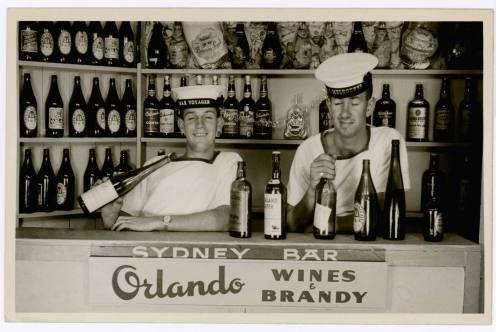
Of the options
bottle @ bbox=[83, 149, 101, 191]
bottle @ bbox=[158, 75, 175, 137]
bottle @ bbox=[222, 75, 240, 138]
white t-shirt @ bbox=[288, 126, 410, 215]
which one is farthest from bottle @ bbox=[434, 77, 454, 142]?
bottle @ bbox=[83, 149, 101, 191]

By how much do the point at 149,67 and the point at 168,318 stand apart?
0.93 metres

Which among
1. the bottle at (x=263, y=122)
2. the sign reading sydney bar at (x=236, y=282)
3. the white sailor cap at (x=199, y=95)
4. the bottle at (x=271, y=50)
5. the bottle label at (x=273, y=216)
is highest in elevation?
the bottle at (x=271, y=50)

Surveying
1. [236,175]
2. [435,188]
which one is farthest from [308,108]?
[435,188]

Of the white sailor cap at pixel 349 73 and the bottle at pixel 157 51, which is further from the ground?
the bottle at pixel 157 51

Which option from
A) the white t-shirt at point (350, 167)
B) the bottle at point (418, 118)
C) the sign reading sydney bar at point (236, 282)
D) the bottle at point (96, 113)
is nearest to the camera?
the sign reading sydney bar at point (236, 282)

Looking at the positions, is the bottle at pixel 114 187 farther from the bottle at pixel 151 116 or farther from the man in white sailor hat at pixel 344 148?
the man in white sailor hat at pixel 344 148

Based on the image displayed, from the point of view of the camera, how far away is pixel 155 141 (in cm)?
228

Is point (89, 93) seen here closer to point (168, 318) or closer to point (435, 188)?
point (168, 318)

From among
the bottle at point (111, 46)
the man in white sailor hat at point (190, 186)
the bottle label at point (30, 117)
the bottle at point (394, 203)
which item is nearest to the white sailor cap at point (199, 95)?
the man in white sailor hat at point (190, 186)

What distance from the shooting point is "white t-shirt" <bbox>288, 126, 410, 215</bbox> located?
2.15 metres

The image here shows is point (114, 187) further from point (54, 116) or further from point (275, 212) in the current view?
point (275, 212)

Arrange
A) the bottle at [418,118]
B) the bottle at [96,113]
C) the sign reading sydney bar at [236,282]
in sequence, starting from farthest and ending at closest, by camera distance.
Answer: the bottle at [96,113]
the bottle at [418,118]
the sign reading sydney bar at [236,282]

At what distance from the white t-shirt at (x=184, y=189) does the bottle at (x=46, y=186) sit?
0.32 metres

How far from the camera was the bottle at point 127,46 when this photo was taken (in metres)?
2.31
